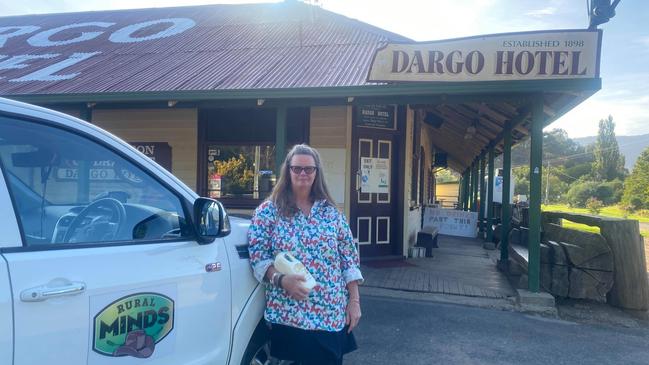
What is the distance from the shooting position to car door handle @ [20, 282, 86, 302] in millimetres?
1646

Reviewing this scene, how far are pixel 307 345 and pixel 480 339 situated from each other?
3.10 metres

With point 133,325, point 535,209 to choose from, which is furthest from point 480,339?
point 133,325

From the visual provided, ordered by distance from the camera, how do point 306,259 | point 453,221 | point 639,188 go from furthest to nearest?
point 639,188
point 453,221
point 306,259

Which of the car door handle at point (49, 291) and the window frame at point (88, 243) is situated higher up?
the window frame at point (88, 243)

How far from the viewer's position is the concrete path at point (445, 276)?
7.03 meters

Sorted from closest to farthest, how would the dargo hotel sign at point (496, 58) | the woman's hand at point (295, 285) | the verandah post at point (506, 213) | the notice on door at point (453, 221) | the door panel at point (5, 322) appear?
the door panel at point (5, 322)
the woman's hand at point (295, 285)
the dargo hotel sign at point (496, 58)
the verandah post at point (506, 213)
the notice on door at point (453, 221)

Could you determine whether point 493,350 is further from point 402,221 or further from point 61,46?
point 61,46

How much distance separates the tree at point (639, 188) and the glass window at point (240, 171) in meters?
45.8

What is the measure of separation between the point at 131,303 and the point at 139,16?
43.4ft

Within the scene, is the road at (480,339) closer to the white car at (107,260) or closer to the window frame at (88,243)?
the white car at (107,260)

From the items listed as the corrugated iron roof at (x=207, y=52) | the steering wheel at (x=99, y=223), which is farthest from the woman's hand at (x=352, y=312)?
the corrugated iron roof at (x=207, y=52)

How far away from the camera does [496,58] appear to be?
20.2 feet

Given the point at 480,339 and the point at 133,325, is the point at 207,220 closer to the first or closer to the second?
the point at 133,325

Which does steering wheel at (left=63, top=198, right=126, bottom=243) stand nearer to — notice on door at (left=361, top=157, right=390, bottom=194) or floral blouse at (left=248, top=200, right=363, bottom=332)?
floral blouse at (left=248, top=200, right=363, bottom=332)
